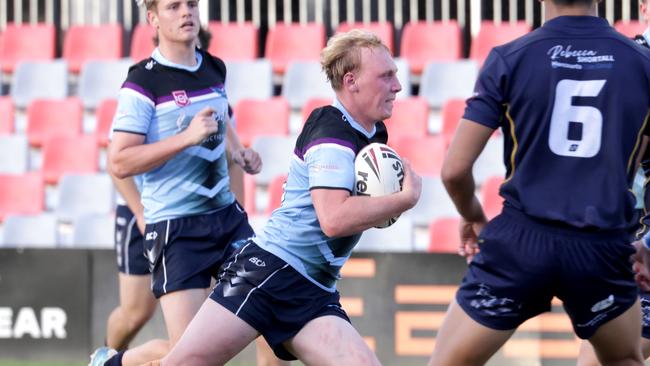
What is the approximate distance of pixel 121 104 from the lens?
5.88 m

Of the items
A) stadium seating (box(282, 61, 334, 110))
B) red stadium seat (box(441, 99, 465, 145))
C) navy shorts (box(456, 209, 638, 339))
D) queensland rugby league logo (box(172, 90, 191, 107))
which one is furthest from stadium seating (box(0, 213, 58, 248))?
navy shorts (box(456, 209, 638, 339))

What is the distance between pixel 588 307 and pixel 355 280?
438 centimetres

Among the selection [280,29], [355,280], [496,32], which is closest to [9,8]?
[280,29]

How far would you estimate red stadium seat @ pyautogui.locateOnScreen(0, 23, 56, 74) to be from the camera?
44.8 feet

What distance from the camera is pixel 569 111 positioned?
14.4 ft

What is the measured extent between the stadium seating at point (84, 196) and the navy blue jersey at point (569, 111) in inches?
280

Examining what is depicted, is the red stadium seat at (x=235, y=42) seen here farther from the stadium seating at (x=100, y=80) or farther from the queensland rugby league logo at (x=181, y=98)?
the queensland rugby league logo at (x=181, y=98)

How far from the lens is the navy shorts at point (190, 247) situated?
230 inches

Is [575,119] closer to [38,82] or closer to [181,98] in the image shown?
[181,98]

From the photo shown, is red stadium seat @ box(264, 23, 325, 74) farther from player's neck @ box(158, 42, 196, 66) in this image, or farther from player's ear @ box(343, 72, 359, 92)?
player's ear @ box(343, 72, 359, 92)

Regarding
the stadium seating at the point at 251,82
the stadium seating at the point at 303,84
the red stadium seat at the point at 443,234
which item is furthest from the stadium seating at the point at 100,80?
the red stadium seat at the point at 443,234

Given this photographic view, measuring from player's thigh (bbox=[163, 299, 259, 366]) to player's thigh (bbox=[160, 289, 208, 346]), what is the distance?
81 cm

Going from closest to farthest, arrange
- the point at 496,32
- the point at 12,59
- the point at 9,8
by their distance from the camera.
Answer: the point at 496,32 → the point at 12,59 → the point at 9,8

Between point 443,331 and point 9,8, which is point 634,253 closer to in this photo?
point 443,331
